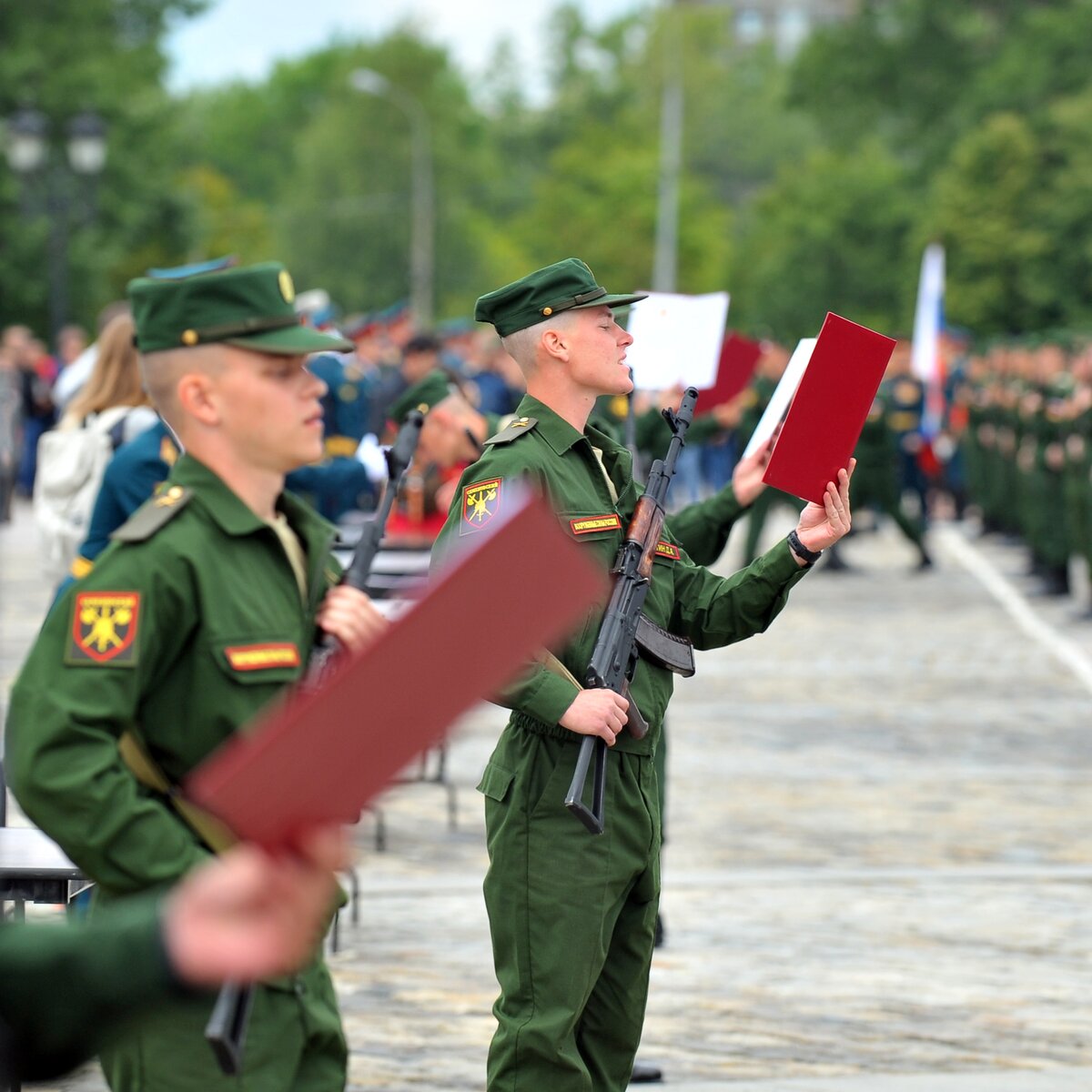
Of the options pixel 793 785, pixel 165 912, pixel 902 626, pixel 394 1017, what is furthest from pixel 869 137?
pixel 165 912

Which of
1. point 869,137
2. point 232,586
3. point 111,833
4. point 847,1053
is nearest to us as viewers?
point 111,833

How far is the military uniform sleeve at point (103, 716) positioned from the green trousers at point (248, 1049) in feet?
0.85

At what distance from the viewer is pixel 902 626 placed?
698 inches

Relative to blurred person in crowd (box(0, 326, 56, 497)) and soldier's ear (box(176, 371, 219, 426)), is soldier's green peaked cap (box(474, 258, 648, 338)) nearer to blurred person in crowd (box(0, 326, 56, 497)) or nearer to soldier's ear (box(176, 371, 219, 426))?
soldier's ear (box(176, 371, 219, 426))

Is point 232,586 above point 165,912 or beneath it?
above

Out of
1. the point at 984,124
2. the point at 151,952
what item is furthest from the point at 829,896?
the point at 984,124

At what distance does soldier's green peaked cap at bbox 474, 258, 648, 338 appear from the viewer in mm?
4926

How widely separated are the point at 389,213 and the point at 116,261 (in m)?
46.2

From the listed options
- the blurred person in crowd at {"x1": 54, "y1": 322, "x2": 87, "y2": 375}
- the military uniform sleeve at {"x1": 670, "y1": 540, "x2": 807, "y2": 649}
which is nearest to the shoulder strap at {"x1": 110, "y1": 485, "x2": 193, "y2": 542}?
the military uniform sleeve at {"x1": 670, "y1": 540, "x2": 807, "y2": 649}

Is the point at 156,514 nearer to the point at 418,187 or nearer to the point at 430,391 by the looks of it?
the point at 430,391

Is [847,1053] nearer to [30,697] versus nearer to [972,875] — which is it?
[972,875]

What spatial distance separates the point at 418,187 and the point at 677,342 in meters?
83.5

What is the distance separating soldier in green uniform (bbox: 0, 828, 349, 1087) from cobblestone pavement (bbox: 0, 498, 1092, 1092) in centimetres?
44

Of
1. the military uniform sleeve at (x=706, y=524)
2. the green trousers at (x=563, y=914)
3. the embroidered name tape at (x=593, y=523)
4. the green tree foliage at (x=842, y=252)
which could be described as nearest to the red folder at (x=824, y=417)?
the embroidered name tape at (x=593, y=523)
